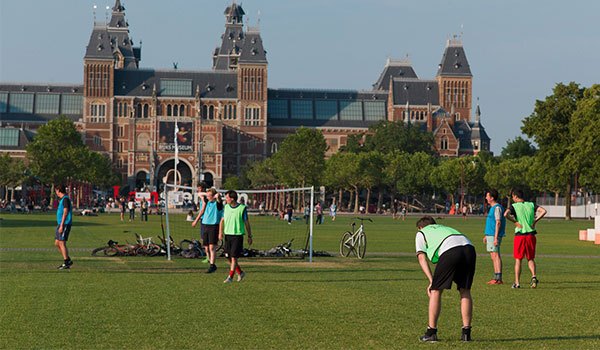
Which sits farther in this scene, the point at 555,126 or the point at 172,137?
the point at 172,137

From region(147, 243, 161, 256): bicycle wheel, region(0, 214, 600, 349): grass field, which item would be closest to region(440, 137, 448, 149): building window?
region(147, 243, 161, 256): bicycle wheel

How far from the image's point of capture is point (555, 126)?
71938 millimetres

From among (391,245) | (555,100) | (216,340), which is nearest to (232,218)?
(216,340)

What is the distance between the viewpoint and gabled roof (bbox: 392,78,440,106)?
158 meters

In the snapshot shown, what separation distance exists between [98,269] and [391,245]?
15477 mm

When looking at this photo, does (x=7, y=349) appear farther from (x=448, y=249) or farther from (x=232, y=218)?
(x=232, y=218)

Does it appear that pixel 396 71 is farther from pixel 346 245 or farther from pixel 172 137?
pixel 346 245

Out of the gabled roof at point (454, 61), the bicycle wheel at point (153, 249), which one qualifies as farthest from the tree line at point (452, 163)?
the bicycle wheel at point (153, 249)

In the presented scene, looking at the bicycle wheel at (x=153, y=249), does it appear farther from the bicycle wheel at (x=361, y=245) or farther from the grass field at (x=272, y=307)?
Answer: the bicycle wheel at (x=361, y=245)

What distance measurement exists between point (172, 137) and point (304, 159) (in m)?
52.1

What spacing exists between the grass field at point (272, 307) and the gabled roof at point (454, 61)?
134898 mm

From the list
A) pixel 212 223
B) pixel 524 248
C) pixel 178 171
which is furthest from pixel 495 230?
pixel 178 171

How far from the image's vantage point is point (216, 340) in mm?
10984

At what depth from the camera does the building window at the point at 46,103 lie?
15473 cm
